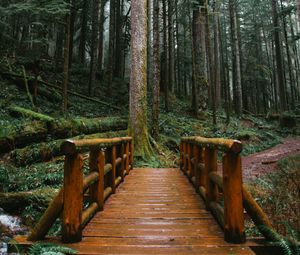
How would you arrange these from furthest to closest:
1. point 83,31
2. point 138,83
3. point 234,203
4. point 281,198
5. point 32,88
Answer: point 83,31, point 32,88, point 138,83, point 281,198, point 234,203

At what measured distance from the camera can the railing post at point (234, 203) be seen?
11.3 feet

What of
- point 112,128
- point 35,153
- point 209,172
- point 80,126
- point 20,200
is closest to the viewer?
point 209,172

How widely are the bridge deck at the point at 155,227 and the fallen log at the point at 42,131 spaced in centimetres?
465

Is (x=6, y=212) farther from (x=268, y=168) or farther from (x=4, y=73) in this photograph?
(x=4, y=73)

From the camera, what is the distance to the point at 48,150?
31.4 ft

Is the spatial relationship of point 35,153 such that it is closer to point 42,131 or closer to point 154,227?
point 42,131

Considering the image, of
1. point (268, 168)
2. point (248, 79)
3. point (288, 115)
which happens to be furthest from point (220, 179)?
point (248, 79)

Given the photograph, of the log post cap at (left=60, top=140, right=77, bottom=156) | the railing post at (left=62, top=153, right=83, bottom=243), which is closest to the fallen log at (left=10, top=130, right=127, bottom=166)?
the railing post at (left=62, top=153, right=83, bottom=243)

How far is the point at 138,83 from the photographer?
1161cm

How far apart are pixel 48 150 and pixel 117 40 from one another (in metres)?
20.3

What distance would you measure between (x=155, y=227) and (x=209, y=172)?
1.32 m

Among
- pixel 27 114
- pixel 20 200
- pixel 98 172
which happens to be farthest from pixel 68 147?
pixel 27 114

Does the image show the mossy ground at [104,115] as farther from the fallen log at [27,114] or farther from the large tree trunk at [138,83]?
the large tree trunk at [138,83]

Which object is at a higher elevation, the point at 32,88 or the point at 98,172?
the point at 32,88
